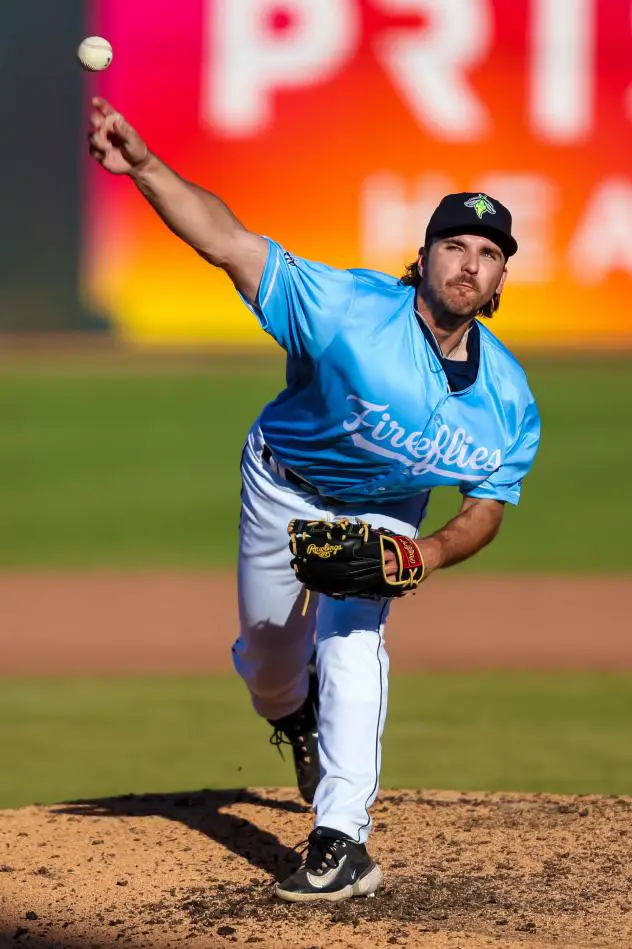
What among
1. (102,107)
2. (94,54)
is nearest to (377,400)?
(102,107)

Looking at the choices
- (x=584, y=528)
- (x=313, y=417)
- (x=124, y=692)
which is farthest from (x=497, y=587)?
(x=313, y=417)

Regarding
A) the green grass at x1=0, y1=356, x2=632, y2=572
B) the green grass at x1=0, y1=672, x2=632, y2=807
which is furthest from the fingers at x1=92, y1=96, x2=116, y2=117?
the green grass at x1=0, y1=356, x2=632, y2=572

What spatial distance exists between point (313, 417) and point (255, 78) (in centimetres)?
1850

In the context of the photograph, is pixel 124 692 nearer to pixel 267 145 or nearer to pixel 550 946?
pixel 550 946

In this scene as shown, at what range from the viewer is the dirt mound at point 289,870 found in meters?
3.94

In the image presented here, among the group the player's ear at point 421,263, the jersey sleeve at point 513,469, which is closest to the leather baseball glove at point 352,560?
the jersey sleeve at point 513,469

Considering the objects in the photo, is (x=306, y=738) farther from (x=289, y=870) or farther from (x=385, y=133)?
(x=385, y=133)

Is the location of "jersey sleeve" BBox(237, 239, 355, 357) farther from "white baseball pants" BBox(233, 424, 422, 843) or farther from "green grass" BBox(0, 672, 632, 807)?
"green grass" BBox(0, 672, 632, 807)

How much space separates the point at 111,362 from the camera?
22406 millimetres

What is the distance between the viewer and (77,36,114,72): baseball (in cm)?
367

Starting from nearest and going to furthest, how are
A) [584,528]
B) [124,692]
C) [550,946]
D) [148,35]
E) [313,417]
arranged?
[550,946] → [313,417] → [124,692] → [584,528] → [148,35]

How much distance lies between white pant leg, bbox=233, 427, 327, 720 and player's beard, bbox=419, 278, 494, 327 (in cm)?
73

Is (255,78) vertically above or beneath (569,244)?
above

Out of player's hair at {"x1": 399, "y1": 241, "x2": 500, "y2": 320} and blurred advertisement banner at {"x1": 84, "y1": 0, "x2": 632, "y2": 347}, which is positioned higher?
blurred advertisement banner at {"x1": 84, "y1": 0, "x2": 632, "y2": 347}
